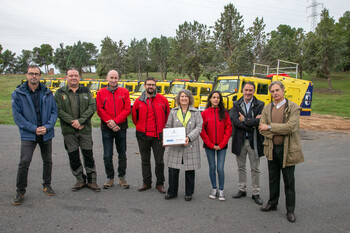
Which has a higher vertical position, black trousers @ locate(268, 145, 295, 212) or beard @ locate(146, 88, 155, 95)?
beard @ locate(146, 88, 155, 95)

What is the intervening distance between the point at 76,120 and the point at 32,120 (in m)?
0.66

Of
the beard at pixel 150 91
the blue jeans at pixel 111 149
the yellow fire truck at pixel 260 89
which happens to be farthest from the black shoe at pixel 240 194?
the yellow fire truck at pixel 260 89

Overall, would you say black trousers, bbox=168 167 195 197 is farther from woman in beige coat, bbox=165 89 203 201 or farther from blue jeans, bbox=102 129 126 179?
blue jeans, bbox=102 129 126 179

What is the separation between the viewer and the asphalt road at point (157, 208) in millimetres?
3324

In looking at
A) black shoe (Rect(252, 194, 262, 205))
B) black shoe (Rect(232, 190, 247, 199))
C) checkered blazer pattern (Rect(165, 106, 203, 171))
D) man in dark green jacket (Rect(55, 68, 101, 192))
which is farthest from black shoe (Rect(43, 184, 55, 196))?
black shoe (Rect(252, 194, 262, 205))

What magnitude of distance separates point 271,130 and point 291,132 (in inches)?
10.4

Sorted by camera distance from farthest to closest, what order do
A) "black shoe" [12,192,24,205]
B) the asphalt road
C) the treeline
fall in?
1. the treeline
2. "black shoe" [12,192,24,205]
3. the asphalt road

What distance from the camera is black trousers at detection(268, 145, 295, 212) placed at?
367cm

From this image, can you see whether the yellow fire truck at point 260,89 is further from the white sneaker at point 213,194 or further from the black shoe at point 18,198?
the black shoe at point 18,198

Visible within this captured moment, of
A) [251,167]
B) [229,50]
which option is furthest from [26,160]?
[229,50]

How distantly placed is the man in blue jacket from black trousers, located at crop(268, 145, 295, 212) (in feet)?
11.7

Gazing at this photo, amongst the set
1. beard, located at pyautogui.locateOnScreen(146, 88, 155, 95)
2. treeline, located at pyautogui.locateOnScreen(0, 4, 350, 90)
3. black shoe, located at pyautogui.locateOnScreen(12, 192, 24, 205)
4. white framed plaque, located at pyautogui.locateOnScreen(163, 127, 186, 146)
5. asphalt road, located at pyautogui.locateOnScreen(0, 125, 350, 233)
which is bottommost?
asphalt road, located at pyautogui.locateOnScreen(0, 125, 350, 233)

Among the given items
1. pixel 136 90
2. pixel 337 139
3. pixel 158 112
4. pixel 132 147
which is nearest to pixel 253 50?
pixel 136 90

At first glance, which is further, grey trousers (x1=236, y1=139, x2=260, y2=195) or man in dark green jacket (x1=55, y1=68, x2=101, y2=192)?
man in dark green jacket (x1=55, y1=68, x2=101, y2=192)
